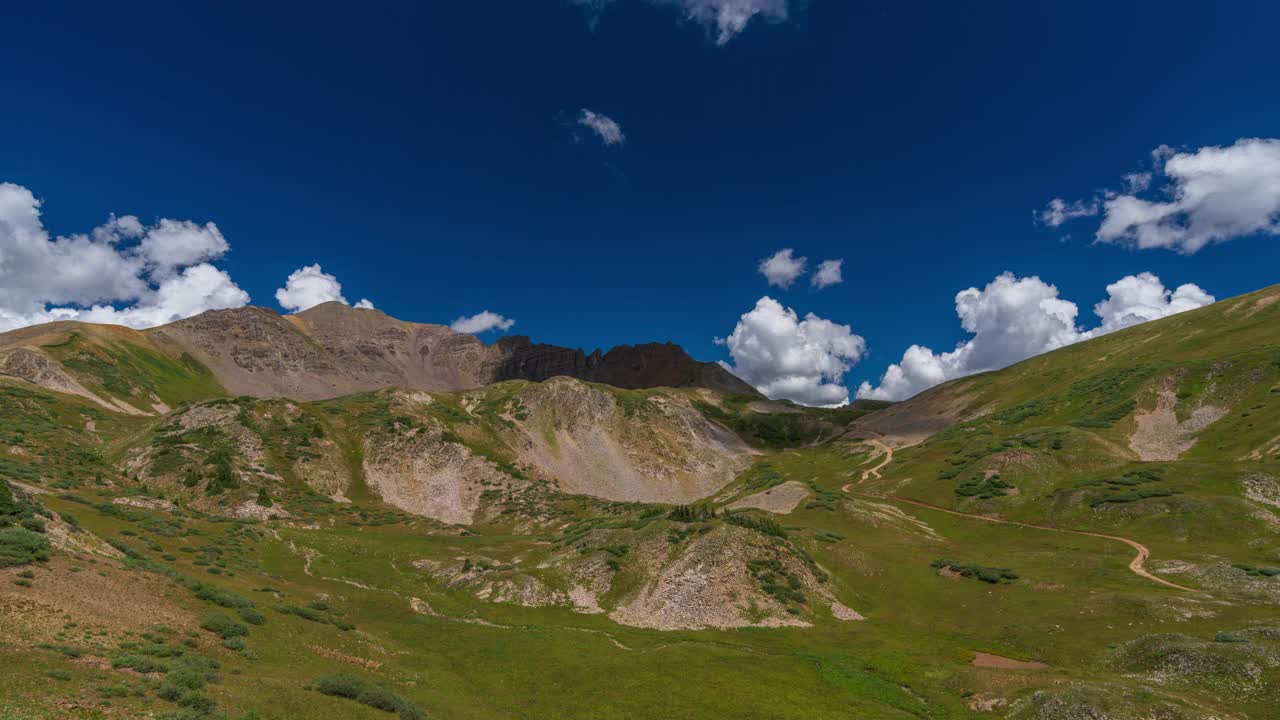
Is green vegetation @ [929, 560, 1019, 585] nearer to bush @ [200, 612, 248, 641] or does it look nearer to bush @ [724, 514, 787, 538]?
bush @ [724, 514, 787, 538]

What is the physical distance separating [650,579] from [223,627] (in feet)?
125

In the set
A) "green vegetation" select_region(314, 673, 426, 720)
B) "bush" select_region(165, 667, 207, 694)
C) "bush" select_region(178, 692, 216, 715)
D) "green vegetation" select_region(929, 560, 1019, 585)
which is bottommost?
"green vegetation" select_region(929, 560, 1019, 585)

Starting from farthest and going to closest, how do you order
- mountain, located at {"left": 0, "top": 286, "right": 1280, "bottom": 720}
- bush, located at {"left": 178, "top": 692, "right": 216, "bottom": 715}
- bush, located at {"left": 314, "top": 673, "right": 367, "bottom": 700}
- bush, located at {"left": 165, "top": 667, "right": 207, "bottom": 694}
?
mountain, located at {"left": 0, "top": 286, "right": 1280, "bottom": 720}
bush, located at {"left": 314, "top": 673, "right": 367, "bottom": 700}
bush, located at {"left": 165, "top": 667, "right": 207, "bottom": 694}
bush, located at {"left": 178, "top": 692, "right": 216, "bottom": 715}

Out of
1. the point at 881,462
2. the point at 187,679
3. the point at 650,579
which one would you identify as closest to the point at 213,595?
the point at 187,679

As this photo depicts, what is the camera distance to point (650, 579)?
191 feet

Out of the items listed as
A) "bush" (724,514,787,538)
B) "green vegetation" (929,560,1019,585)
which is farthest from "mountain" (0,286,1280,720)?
"bush" (724,514,787,538)

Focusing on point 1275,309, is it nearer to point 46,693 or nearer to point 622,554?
point 622,554

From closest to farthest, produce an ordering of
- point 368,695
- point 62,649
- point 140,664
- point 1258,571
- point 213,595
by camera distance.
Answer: point 62,649, point 140,664, point 368,695, point 213,595, point 1258,571

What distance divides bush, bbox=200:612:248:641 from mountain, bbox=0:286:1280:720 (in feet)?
0.53

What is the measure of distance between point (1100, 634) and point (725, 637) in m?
29.2

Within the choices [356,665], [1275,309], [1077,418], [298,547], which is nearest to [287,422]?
[298,547]

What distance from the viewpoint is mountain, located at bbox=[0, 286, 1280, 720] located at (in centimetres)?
2780

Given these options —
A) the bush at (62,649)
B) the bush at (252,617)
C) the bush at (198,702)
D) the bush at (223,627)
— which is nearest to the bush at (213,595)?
the bush at (252,617)

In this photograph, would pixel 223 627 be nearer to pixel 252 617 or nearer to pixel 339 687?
pixel 252 617
